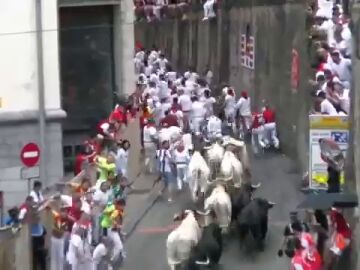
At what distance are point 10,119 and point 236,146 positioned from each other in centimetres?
636

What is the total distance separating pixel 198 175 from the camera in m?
25.2

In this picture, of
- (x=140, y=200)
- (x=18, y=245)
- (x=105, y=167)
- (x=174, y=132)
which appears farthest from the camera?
(x=174, y=132)

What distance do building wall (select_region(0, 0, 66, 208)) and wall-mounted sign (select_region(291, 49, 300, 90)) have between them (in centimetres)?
675

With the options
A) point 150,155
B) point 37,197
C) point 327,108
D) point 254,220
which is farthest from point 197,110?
point 37,197

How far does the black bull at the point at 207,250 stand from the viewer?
20297mm

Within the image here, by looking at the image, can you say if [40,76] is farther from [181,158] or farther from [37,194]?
[37,194]

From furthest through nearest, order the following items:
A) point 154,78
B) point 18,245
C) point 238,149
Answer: point 154,78, point 238,149, point 18,245

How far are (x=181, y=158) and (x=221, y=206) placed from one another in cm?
504

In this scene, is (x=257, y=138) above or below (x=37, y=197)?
below

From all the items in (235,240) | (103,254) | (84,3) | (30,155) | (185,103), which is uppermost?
(84,3)

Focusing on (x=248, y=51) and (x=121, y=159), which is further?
(x=248, y=51)

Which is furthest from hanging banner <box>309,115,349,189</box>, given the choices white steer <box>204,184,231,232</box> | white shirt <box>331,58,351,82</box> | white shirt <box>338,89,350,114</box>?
white shirt <box>331,58,351,82</box>

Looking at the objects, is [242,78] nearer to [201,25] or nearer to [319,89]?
[201,25]

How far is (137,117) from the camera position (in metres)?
33.2
